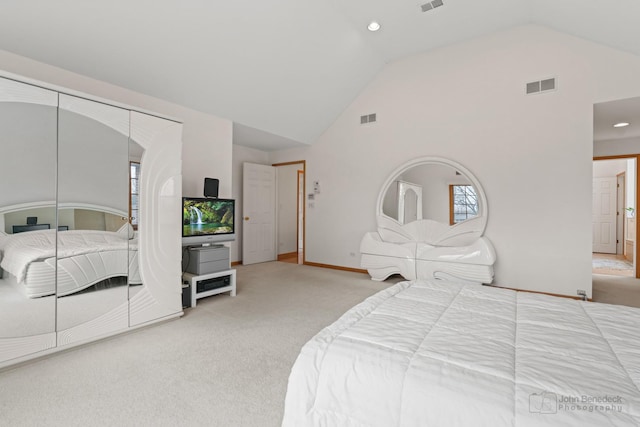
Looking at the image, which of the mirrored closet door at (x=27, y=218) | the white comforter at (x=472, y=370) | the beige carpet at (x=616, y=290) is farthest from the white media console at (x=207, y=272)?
the beige carpet at (x=616, y=290)

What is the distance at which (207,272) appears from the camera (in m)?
3.62

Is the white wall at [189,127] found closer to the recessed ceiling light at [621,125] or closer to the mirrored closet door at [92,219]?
the mirrored closet door at [92,219]

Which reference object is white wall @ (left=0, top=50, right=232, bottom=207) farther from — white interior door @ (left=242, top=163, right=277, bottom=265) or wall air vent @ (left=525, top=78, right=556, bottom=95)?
wall air vent @ (left=525, top=78, right=556, bottom=95)

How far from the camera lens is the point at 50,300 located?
2.21 meters

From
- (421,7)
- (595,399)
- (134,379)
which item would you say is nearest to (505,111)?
(421,7)

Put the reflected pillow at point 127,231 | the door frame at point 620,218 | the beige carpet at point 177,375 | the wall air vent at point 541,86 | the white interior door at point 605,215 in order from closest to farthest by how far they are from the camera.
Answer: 1. the beige carpet at point 177,375
2. the reflected pillow at point 127,231
3. the wall air vent at point 541,86
4. the door frame at point 620,218
5. the white interior door at point 605,215

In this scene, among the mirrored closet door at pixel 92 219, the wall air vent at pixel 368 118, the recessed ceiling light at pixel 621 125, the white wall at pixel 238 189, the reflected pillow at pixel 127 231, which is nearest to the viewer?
the mirrored closet door at pixel 92 219

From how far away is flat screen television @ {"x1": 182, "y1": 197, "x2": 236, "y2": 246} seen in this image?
351cm

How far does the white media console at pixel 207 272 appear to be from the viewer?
3505 millimetres

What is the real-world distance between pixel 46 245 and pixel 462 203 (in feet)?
15.8

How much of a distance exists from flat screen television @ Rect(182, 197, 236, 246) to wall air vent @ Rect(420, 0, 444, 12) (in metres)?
Answer: 3.60

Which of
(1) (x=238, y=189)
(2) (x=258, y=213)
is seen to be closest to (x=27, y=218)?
(1) (x=238, y=189)

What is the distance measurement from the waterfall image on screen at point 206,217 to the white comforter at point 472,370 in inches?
104

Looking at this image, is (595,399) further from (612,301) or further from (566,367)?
(612,301)
